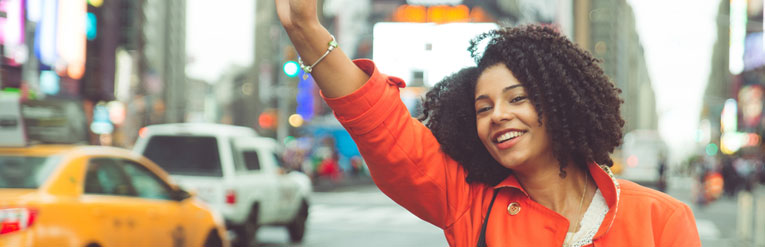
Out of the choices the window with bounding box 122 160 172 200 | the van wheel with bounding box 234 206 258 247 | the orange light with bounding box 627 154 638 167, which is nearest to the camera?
the window with bounding box 122 160 172 200

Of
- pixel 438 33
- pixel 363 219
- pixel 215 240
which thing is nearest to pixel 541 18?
pixel 438 33

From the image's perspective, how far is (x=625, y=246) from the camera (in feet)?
7.87

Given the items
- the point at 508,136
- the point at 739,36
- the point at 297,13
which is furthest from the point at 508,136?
the point at 739,36

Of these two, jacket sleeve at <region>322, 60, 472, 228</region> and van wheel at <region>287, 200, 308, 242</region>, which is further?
van wheel at <region>287, 200, 308, 242</region>

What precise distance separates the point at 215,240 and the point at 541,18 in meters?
79.5

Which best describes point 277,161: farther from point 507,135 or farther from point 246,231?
point 507,135

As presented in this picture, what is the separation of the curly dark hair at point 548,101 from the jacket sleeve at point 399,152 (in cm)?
7

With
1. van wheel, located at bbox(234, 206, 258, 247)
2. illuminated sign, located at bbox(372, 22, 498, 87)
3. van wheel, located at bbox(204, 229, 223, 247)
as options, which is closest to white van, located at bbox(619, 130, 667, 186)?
illuminated sign, located at bbox(372, 22, 498, 87)

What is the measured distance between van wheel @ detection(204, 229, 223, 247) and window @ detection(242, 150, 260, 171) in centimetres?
431

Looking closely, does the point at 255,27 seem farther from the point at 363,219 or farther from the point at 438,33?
the point at 363,219

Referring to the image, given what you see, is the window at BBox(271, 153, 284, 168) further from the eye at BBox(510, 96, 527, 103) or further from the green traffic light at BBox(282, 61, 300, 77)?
the eye at BBox(510, 96, 527, 103)

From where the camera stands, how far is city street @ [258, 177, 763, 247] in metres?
14.4

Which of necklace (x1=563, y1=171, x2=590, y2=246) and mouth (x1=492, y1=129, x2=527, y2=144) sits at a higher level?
mouth (x1=492, y1=129, x2=527, y2=144)

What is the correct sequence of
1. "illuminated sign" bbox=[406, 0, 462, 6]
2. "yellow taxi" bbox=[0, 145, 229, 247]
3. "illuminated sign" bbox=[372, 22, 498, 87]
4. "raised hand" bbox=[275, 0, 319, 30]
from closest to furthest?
"raised hand" bbox=[275, 0, 319, 30]
"yellow taxi" bbox=[0, 145, 229, 247]
"illuminated sign" bbox=[372, 22, 498, 87]
"illuminated sign" bbox=[406, 0, 462, 6]
